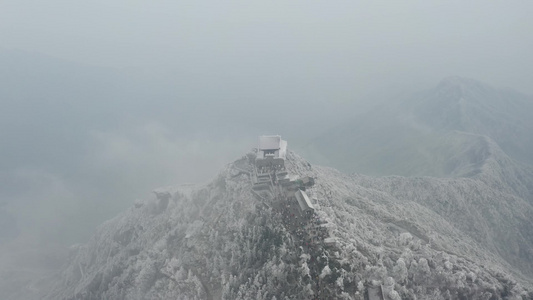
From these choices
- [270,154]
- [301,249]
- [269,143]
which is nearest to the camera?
[301,249]

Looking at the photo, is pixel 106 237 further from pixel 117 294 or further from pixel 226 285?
pixel 226 285

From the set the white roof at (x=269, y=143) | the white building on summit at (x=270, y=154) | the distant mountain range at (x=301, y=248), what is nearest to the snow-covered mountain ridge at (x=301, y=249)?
the distant mountain range at (x=301, y=248)

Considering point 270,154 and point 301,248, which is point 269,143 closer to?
point 270,154

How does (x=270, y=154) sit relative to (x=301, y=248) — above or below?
above

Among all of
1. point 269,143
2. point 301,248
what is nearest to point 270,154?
point 269,143

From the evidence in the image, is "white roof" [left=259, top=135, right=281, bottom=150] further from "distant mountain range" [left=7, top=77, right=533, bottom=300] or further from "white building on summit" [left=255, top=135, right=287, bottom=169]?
"distant mountain range" [left=7, top=77, right=533, bottom=300]

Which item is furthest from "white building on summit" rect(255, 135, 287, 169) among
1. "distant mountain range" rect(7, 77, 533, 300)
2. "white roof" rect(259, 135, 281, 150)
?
"distant mountain range" rect(7, 77, 533, 300)
